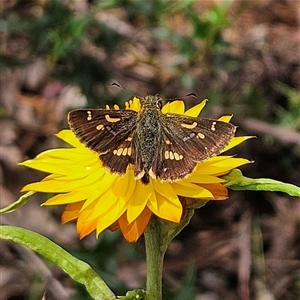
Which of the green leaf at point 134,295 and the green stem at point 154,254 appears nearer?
the green leaf at point 134,295

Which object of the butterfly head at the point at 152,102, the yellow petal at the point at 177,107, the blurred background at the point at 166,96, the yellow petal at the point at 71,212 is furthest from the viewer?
the blurred background at the point at 166,96

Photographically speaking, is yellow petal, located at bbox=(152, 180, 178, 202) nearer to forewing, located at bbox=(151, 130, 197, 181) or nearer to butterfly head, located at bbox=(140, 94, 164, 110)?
forewing, located at bbox=(151, 130, 197, 181)

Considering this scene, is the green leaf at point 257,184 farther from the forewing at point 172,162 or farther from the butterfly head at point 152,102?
the butterfly head at point 152,102

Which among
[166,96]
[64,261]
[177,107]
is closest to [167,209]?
[64,261]

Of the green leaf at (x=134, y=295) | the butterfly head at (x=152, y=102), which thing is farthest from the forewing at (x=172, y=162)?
the green leaf at (x=134, y=295)

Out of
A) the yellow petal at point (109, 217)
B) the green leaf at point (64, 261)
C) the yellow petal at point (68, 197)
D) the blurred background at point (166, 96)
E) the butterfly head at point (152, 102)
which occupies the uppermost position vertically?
the butterfly head at point (152, 102)

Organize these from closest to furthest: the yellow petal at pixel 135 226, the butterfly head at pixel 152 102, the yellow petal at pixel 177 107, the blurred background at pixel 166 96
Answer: the yellow petal at pixel 135 226, the butterfly head at pixel 152 102, the yellow petal at pixel 177 107, the blurred background at pixel 166 96

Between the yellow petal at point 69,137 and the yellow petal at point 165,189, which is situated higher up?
the yellow petal at point 165,189

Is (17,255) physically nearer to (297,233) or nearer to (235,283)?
(235,283)

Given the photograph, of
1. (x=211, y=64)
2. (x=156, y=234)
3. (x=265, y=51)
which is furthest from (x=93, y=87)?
(x=156, y=234)
